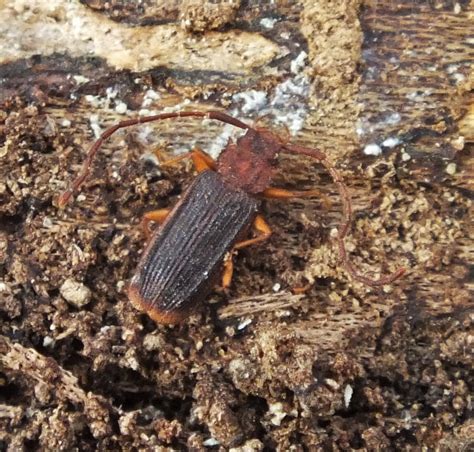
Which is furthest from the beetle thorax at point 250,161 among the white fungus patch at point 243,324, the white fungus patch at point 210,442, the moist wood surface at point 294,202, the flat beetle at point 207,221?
the white fungus patch at point 210,442

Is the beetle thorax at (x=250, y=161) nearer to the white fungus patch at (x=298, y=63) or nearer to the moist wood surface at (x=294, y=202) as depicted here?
the moist wood surface at (x=294, y=202)

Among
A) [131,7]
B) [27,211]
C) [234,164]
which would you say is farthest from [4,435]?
[131,7]

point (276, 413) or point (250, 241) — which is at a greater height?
point (250, 241)

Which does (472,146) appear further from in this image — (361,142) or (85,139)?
(85,139)

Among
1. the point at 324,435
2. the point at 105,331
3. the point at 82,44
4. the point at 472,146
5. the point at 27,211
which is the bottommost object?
the point at 324,435

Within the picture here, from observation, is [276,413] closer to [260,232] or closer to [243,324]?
[243,324]

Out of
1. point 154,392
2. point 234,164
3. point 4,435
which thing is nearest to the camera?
point 4,435

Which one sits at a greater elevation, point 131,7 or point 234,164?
point 131,7

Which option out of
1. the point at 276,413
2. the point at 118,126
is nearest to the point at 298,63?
the point at 118,126
